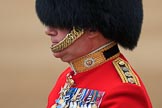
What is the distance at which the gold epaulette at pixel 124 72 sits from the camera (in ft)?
3.86

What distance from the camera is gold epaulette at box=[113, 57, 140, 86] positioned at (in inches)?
46.3

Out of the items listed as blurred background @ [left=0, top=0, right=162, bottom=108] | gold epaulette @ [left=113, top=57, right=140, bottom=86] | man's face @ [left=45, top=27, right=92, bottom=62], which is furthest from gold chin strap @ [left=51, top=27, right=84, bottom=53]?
blurred background @ [left=0, top=0, right=162, bottom=108]

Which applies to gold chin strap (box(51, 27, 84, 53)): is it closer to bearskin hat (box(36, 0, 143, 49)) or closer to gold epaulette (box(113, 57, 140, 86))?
bearskin hat (box(36, 0, 143, 49))

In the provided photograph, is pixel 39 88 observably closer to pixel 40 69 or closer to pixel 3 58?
pixel 40 69

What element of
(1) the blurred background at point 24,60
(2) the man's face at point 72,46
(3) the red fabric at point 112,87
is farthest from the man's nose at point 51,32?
(1) the blurred background at point 24,60

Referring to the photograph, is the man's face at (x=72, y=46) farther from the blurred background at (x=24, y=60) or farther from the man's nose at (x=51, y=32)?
the blurred background at (x=24, y=60)

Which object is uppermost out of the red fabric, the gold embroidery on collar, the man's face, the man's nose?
the man's nose

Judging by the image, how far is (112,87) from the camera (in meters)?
1.16

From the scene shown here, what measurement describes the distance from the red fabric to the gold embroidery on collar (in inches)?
0.5

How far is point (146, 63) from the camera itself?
2.20 m

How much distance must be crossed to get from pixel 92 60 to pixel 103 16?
0.12 meters

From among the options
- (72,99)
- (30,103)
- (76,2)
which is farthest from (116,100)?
(30,103)

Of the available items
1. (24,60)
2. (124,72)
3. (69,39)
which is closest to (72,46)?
(69,39)

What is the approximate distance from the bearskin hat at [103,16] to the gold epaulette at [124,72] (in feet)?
0.19
